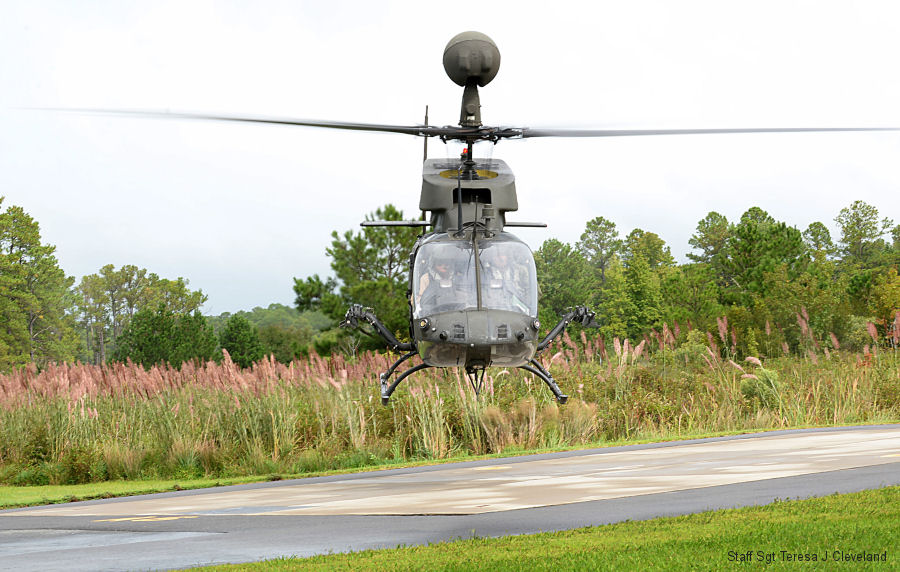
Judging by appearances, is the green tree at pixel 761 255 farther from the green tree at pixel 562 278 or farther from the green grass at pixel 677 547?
the green grass at pixel 677 547

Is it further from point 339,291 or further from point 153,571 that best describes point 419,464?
point 339,291

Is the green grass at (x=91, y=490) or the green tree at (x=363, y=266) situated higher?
the green tree at (x=363, y=266)

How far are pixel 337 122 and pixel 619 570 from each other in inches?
257

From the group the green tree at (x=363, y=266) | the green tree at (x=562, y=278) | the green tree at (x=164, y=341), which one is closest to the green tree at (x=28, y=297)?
the green tree at (x=164, y=341)

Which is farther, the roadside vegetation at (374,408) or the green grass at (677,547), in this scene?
the roadside vegetation at (374,408)

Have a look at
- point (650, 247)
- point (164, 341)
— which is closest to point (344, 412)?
point (164, 341)

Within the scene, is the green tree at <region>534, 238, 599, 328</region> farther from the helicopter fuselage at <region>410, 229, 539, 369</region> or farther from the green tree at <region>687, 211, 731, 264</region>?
the helicopter fuselage at <region>410, 229, 539, 369</region>

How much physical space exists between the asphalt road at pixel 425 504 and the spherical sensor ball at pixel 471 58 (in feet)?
15.8

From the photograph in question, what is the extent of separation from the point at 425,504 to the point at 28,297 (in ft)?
172

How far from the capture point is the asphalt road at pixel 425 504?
6988 millimetres

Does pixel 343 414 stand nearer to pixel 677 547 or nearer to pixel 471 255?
pixel 471 255

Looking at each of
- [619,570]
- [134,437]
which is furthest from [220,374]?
[619,570]

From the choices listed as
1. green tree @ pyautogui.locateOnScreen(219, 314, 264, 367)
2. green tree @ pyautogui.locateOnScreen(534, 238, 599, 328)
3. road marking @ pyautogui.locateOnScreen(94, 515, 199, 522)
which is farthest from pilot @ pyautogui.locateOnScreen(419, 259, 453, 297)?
green tree @ pyautogui.locateOnScreen(534, 238, 599, 328)

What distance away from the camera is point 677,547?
245 inches
